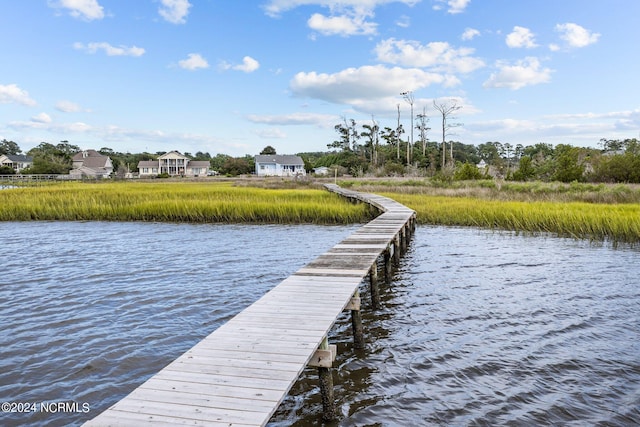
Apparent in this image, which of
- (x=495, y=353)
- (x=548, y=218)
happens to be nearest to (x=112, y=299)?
(x=495, y=353)

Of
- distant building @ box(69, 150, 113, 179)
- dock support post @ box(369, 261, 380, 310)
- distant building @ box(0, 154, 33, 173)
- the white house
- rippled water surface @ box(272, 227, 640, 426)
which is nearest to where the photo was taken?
rippled water surface @ box(272, 227, 640, 426)

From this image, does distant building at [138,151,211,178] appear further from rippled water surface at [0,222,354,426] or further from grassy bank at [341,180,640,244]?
rippled water surface at [0,222,354,426]

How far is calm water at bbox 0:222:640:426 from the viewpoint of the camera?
4.59 metres

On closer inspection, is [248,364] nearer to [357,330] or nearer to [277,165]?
[357,330]

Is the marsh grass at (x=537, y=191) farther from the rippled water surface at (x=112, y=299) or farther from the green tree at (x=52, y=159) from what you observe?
the green tree at (x=52, y=159)

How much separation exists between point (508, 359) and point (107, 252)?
10.4m

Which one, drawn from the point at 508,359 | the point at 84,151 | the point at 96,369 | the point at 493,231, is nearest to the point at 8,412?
the point at 96,369

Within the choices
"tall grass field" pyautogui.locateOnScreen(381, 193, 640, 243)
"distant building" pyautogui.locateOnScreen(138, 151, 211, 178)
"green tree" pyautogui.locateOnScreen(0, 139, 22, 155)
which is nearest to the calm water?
"tall grass field" pyautogui.locateOnScreen(381, 193, 640, 243)

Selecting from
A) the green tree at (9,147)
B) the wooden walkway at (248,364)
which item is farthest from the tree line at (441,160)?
the wooden walkway at (248,364)

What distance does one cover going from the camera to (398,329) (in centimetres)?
664

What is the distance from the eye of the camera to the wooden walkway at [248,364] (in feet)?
9.38

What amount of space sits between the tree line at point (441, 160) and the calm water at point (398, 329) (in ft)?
75.7

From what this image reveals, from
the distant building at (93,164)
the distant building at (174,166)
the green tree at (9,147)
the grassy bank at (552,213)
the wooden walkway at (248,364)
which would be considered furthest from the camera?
the green tree at (9,147)

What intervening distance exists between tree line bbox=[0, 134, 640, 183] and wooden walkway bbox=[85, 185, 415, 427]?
29.2 metres
